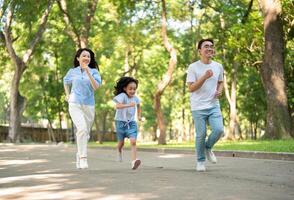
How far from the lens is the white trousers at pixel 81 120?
893 centimetres

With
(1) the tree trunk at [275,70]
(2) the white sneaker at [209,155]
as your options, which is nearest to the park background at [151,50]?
(1) the tree trunk at [275,70]

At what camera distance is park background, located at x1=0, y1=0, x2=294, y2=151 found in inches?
816

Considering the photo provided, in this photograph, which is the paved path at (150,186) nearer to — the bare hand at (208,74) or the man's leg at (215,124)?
the man's leg at (215,124)

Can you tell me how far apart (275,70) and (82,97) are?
12515 mm

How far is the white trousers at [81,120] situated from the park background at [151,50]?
1226cm

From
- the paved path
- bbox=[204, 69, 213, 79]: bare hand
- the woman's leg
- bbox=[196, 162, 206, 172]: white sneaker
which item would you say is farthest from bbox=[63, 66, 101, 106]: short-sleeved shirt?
bbox=[196, 162, 206, 172]: white sneaker

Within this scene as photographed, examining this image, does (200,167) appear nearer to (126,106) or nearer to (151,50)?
(126,106)

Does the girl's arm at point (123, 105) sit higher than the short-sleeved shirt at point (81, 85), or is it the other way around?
the short-sleeved shirt at point (81, 85)

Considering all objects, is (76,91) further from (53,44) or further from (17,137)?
(53,44)

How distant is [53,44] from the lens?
135ft

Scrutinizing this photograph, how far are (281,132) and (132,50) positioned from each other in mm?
21121

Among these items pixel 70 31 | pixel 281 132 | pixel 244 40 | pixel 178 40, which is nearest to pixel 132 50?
pixel 178 40

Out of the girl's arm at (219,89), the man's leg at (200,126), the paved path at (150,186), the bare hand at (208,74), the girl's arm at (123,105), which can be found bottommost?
the paved path at (150,186)

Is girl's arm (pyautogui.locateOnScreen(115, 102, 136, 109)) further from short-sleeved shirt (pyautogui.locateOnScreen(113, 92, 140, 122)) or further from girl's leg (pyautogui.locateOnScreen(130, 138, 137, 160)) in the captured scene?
girl's leg (pyautogui.locateOnScreen(130, 138, 137, 160))
